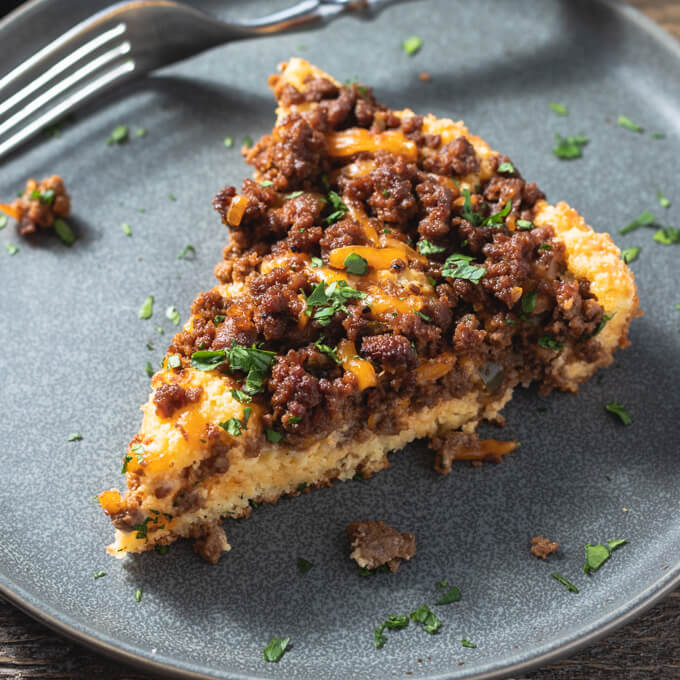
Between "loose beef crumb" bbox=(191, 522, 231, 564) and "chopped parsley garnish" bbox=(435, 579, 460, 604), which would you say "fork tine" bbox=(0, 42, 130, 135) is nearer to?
"loose beef crumb" bbox=(191, 522, 231, 564)

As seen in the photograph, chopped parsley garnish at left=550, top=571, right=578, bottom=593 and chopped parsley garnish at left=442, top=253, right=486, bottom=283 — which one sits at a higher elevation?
chopped parsley garnish at left=442, top=253, right=486, bottom=283

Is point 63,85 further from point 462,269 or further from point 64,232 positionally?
point 462,269

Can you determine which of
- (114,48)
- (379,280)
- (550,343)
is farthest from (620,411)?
(114,48)

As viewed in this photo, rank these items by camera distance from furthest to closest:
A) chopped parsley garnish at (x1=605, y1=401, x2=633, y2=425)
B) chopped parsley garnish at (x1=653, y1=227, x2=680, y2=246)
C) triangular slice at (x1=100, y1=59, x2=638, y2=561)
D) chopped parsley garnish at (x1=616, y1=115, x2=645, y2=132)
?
chopped parsley garnish at (x1=616, y1=115, x2=645, y2=132) → chopped parsley garnish at (x1=653, y1=227, x2=680, y2=246) → chopped parsley garnish at (x1=605, y1=401, x2=633, y2=425) → triangular slice at (x1=100, y1=59, x2=638, y2=561)

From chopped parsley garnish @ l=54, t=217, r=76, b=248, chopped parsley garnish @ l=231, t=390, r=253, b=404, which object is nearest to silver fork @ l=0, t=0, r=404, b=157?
chopped parsley garnish @ l=54, t=217, r=76, b=248

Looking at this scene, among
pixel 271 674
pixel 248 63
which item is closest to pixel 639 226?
pixel 248 63

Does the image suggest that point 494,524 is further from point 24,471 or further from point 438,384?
point 24,471
